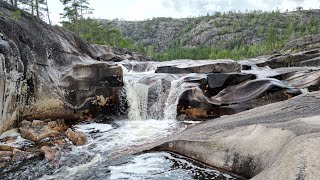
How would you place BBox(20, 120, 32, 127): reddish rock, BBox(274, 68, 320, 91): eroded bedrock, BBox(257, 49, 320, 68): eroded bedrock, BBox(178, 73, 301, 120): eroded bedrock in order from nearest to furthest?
BBox(20, 120, 32, 127): reddish rock < BBox(178, 73, 301, 120): eroded bedrock < BBox(274, 68, 320, 91): eroded bedrock < BBox(257, 49, 320, 68): eroded bedrock

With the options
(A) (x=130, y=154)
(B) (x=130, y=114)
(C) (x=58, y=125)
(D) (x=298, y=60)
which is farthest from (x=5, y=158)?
(D) (x=298, y=60)

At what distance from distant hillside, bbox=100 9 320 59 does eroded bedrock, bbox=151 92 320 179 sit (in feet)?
291

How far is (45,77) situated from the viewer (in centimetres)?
1487

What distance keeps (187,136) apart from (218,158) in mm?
1693

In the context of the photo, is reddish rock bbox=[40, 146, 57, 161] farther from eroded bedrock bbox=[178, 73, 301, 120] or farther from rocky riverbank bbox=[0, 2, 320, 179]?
eroded bedrock bbox=[178, 73, 301, 120]

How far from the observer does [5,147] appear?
34.7 feet

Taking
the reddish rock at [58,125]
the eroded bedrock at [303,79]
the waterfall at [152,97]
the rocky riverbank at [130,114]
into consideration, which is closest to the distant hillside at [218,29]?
the eroded bedrock at [303,79]

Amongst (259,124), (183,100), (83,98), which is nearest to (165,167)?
(259,124)

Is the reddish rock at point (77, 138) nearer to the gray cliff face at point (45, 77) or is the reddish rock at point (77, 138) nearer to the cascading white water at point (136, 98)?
the gray cliff face at point (45, 77)

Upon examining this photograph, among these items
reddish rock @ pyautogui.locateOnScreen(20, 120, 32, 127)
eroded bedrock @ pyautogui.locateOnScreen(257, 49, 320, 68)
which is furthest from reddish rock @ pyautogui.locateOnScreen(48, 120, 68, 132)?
eroded bedrock @ pyautogui.locateOnScreen(257, 49, 320, 68)

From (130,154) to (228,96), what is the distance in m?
8.58

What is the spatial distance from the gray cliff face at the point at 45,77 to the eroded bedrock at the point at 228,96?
14.9 feet

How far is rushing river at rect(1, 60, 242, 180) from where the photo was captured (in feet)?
26.2

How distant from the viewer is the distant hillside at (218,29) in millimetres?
124812
